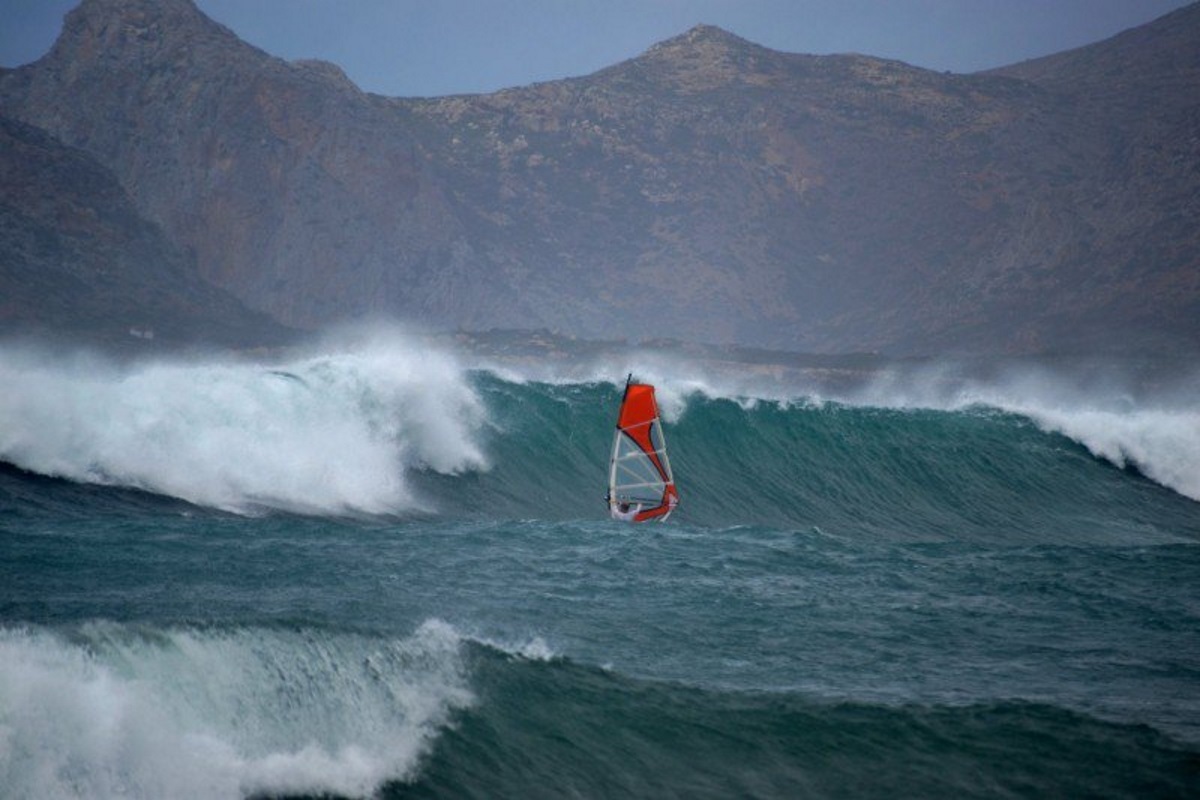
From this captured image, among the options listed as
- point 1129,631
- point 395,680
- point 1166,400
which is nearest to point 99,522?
point 395,680

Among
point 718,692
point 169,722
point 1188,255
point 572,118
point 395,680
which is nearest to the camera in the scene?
point 169,722

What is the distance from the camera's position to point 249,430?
755 inches

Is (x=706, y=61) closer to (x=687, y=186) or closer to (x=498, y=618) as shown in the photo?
(x=687, y=186)

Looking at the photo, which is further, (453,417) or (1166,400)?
(1166,400)

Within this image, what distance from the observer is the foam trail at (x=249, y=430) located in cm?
1688

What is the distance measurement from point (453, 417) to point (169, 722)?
16331mm

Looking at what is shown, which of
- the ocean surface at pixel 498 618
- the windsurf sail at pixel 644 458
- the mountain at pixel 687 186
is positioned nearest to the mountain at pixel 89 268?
the mountain at pixel 687 186

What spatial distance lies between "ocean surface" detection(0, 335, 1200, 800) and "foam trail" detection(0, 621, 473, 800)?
21 millimetres

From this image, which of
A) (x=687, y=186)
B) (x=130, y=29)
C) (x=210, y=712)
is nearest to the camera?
(x=210, y=712)

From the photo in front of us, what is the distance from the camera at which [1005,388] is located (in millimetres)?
85938

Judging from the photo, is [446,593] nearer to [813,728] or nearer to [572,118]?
[813,728]

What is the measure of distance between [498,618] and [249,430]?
931 cm

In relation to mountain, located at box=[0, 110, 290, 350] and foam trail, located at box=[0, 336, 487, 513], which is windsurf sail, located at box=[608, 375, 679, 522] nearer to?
foam trail, located at box=[0, 336, 487, 513]

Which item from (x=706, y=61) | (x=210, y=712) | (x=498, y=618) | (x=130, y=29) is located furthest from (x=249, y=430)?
(x=706, y=61)
